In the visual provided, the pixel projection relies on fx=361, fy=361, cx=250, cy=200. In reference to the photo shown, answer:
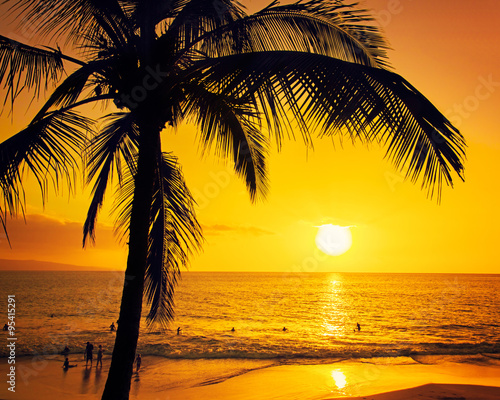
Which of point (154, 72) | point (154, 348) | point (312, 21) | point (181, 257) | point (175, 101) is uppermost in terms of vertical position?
point (312, 21)

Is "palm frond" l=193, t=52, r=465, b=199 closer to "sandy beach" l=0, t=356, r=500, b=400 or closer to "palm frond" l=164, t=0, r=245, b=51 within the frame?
"palm frond" l=164, t=0, r=245, b=51

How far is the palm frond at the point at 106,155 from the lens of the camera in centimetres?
568

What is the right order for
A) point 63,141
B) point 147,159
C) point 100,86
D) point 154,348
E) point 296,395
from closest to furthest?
point 63,141
point 147,159
point 100,86
point 296,395
point 154,348

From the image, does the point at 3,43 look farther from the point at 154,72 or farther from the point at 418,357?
the point at 418,357

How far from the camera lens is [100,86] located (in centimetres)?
494

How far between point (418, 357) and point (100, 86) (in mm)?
24124

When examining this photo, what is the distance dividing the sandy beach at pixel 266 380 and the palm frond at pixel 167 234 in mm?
9661

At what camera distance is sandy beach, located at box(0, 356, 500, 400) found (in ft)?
46.3

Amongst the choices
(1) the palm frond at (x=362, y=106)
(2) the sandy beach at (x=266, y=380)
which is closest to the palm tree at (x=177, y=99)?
(1) the palm frond at (x=362, y=106)

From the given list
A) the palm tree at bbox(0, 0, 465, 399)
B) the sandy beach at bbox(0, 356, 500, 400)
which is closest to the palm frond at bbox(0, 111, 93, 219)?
the palm tree at bbox(0, 0, 465, 399)

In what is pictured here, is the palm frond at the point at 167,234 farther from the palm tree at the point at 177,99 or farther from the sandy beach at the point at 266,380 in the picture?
the sandy beach at the point at 266,380

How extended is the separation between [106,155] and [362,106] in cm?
433

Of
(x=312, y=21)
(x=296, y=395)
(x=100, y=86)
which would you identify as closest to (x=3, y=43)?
(x=100, y=86)

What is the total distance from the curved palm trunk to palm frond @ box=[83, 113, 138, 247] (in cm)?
130
